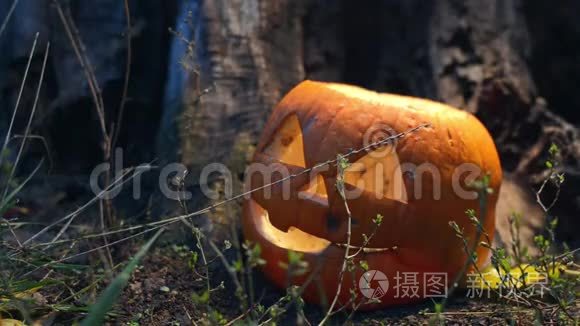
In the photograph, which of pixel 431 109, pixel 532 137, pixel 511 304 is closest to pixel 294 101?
pixel 431 109

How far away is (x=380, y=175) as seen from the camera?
2031mm

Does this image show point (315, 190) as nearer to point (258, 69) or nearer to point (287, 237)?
point (287, 237)

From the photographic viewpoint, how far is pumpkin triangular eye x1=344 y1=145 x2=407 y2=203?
194cm

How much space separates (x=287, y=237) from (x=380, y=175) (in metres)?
0.36

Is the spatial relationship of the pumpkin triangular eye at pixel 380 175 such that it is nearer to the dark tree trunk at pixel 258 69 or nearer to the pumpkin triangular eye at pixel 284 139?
the pumpkin triangular eye at pixel 284 139

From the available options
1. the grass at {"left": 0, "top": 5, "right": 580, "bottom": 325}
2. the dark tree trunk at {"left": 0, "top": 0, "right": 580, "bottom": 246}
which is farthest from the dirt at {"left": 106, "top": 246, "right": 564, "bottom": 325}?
the dark tree trunk at {"left": 0, "top": 0, "right": 580, "bottom": 246}

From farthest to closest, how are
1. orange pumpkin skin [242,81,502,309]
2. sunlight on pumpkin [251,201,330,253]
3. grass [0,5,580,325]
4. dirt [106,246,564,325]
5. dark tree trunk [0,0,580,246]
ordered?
dark tree trunk [0,0,580,246], sunlight on pumpkin [251,201,330,253], orange pumpkin skin [242,81,502,309], dirt [106,246,564,325], grass [0,5,580,325]

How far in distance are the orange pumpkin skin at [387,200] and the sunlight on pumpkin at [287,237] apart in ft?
0.04

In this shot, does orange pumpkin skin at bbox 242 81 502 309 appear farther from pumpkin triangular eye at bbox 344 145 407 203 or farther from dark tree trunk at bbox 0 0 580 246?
dark tree trunk at bbox 0 0 580 246

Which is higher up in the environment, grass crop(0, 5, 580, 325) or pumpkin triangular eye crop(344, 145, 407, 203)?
pumpkin triangular eye crop(344, 145, 407, 203)

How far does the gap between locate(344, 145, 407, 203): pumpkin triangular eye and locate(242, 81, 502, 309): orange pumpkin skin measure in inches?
0.5

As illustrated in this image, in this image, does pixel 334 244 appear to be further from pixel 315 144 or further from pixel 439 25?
pixel 439 25

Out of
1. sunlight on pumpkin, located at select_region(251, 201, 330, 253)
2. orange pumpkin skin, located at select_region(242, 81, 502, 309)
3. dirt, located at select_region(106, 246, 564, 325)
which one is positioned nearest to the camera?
dirt, located at select_region(106, 246, 564, 325)

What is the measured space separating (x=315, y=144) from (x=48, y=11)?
134 cm
